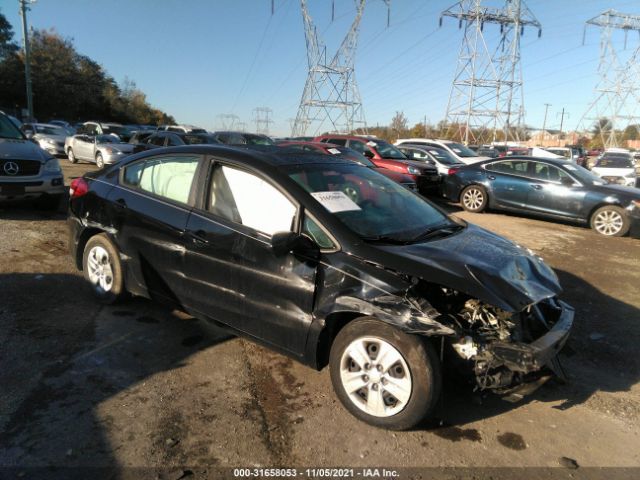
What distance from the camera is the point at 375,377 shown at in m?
2.87

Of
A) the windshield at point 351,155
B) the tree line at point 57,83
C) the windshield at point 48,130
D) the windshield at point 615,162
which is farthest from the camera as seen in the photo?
the tree line at point 57,83

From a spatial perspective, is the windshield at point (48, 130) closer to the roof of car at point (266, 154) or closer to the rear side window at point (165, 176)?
the rear side window at point (165, 176)

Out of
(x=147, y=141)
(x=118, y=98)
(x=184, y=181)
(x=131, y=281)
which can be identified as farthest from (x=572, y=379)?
(x=118, y=98)

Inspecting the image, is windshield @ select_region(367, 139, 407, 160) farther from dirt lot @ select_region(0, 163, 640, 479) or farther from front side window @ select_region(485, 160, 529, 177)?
dirt lot @ select_region(0, 163, 640, 479)

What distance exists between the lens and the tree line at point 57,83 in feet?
157

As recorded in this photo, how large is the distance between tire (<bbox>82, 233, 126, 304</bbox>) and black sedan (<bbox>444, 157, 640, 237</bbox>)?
905 cm

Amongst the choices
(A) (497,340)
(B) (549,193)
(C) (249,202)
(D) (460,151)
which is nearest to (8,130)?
(C) (249,202)

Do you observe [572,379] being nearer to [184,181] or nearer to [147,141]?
[184,181]

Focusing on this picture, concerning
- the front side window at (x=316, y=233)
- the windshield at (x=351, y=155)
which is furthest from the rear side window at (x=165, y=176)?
the windshield at (x=351, y=155)

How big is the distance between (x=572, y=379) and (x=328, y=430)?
81.4 inches

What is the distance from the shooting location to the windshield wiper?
3363mm

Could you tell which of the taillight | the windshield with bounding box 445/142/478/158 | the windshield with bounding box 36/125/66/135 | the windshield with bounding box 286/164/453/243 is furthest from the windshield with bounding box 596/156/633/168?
the windshield with bounding box 36/125/66/135

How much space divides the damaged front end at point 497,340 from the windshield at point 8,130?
8.32 meters

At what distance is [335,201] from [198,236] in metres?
1.09
